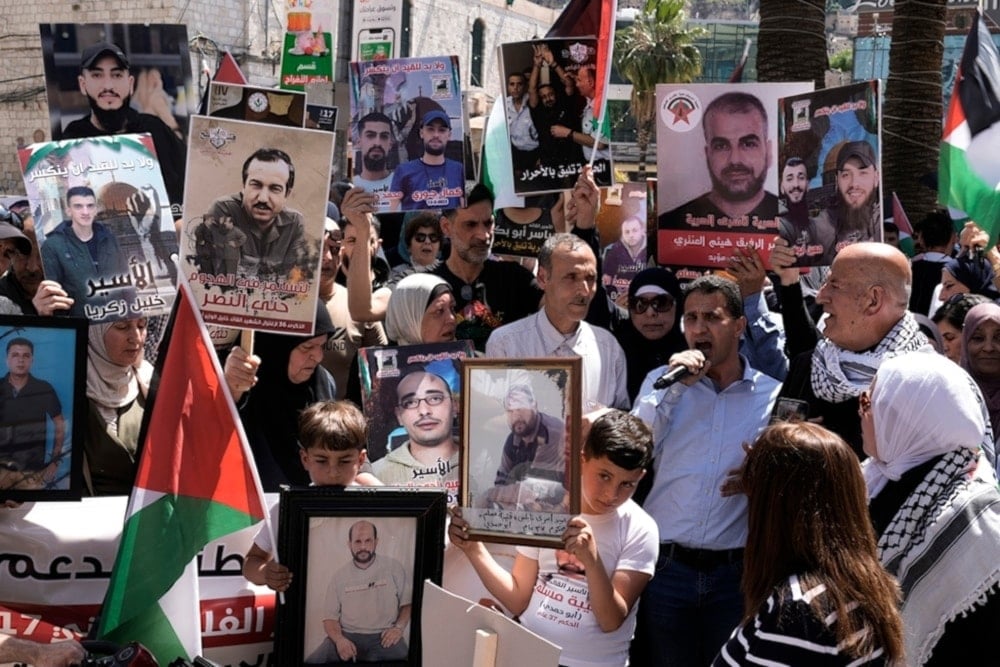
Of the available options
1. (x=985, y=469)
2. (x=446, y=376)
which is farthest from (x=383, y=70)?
(x=985, y=469)

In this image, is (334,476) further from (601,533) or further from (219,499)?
(601,533)

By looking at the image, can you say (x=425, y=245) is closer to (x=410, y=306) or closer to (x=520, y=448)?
(x=410, y=306)

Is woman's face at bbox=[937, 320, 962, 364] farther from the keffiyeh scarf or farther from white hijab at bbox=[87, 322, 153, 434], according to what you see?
white hijab at bbox=[87, 322, 153, 434]

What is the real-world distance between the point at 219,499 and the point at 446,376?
3.31ft

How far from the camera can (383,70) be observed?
19.5 ft

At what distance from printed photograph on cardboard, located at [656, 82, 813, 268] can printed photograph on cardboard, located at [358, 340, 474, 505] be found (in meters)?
1.34

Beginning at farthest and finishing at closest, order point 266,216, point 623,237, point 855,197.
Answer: point 623,237 < point 855,197 < point 266,216

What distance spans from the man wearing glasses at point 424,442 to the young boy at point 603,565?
0.65 meters

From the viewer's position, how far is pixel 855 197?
5105 mm

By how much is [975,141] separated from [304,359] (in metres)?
3.79

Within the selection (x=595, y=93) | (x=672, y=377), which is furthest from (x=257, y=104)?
(x=672, y=377)

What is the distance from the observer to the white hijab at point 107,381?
4.75m

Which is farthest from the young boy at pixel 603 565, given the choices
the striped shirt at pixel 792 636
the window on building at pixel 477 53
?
the window on building at pixel 477 53

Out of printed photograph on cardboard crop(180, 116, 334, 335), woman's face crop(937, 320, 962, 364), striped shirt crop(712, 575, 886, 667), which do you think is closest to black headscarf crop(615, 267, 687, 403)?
woman's face crop(937, 320, 962, 364)
